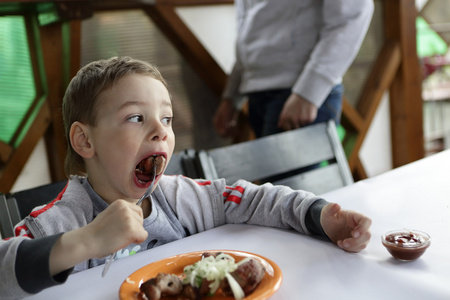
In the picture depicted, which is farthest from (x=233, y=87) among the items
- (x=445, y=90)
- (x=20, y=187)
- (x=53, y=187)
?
(x=445, y=90)

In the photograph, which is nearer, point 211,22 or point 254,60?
point 254,60

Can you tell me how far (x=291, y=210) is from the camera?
3.34 feet

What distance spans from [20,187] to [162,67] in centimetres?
96

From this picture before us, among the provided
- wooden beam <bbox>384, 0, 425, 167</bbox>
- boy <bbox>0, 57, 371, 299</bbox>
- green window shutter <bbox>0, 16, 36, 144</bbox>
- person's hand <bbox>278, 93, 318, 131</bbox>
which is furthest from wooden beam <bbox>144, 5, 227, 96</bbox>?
boy <bbox>0, 57, 371, 299</bbox>

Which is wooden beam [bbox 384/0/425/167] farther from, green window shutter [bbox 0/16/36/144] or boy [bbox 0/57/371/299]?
boy [bbox 0/57/371/299]

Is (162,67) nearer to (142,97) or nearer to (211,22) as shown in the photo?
(211,22)

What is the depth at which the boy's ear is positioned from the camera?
1.02 meters

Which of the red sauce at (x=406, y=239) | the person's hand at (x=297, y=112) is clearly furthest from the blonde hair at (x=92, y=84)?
the person's hand at (x=297, y=112)

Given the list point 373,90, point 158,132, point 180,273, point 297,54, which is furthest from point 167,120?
point 373,90

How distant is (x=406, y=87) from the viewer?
3504mm

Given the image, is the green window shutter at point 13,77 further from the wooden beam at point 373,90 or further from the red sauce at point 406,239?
the wooden beam at point 373,90

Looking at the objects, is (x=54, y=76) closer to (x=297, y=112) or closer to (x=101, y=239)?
(x=297, y=112)

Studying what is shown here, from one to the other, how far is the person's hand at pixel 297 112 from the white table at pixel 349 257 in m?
0.62

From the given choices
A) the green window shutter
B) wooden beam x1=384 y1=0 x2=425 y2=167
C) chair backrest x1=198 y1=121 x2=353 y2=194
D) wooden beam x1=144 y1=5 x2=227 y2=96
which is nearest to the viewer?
chair backrest x1=198 y1=121 x2=353 y2=194
